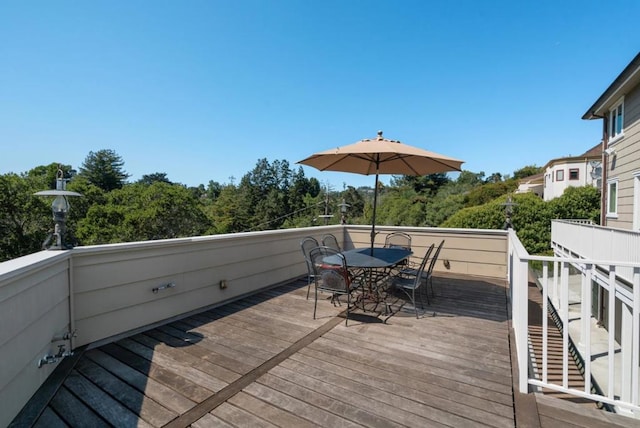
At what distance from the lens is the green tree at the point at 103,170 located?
4581 centimetres

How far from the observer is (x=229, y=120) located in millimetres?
25281

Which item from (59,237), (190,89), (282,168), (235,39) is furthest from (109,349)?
(282,168)

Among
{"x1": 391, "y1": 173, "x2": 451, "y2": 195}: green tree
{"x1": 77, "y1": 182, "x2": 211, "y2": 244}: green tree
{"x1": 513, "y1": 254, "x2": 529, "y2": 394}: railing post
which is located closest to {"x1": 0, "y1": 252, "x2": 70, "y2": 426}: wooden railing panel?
{"x1": 513, "y1": 254, "x2": 529, "y2": 394}: railing post

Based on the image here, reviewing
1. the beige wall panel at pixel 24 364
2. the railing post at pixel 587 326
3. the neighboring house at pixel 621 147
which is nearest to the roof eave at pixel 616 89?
the neighboring house at pixel 621 147

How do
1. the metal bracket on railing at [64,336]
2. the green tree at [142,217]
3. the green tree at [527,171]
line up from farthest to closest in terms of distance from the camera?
1. the green tree at [527,171]
2. the green tree at [142,217]
3. the metal bracket on railing at [64,336]

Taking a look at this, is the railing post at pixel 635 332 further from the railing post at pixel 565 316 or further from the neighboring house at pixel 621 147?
the neighboring house at pixel 621 147

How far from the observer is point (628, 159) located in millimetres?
7012

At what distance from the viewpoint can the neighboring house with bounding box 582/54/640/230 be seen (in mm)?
6496

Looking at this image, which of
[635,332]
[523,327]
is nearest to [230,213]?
[523,327]

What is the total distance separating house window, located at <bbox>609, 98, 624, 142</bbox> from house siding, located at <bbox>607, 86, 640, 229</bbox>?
226 mm

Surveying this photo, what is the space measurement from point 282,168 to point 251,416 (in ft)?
171

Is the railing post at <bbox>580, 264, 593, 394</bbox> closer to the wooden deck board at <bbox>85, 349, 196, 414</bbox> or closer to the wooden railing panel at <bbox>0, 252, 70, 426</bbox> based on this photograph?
the wooden deck board at <bbox>85, 349, 196, 414</bbox>

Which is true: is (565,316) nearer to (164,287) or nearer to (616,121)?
(164,287)

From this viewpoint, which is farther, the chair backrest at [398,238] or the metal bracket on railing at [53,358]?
the chair backrest at [398,238]
